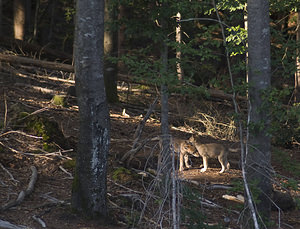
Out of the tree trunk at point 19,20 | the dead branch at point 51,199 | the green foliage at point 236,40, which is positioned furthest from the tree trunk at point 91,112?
the tree trunk at point 19,20

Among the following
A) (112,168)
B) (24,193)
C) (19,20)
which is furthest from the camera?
(19,20)

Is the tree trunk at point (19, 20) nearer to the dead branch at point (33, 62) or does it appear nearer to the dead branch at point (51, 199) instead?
the dead branch at point (33, 62)

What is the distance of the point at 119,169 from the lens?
1035 centimetres

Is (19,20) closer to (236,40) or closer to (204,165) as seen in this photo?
(204,165)

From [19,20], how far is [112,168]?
14.1 meters

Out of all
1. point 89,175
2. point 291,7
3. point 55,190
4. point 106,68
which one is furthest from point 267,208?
point 106,68

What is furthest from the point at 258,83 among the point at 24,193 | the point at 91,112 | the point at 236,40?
the point at 24,193

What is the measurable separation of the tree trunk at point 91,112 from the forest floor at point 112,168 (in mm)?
380

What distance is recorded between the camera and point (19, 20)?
2247 cm

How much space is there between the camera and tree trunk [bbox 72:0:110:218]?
7.31 meters

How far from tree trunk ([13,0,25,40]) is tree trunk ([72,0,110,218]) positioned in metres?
15.6

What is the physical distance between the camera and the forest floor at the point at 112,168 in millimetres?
7746

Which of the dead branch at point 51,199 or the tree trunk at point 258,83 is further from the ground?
the tree trunk at point 258,83

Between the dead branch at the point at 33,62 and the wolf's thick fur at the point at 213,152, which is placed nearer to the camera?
the wolf's thick fur at the point at 213,152
